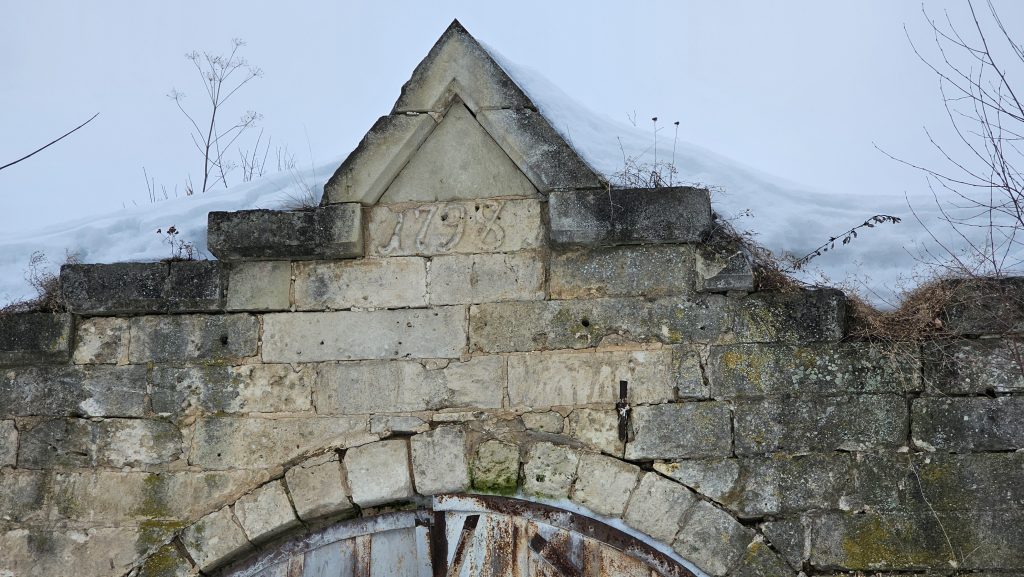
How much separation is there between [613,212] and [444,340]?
1002mm

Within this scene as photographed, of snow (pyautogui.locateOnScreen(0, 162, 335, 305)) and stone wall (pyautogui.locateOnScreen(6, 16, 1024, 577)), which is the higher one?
snow (pyautogui.locateOnScreen(0, 162, 335, 305))

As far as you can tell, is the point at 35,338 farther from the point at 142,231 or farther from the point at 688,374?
the point at 688,374

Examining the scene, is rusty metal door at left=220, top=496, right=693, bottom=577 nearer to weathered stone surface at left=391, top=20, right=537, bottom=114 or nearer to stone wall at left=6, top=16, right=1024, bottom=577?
stone wall at left=6, top=16, right=1024, bottom=577

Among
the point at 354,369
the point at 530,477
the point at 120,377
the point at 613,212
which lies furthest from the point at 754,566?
the point at 120,377

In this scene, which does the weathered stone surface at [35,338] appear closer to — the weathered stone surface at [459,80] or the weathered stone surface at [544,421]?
the weathered stone surface at [459,80]

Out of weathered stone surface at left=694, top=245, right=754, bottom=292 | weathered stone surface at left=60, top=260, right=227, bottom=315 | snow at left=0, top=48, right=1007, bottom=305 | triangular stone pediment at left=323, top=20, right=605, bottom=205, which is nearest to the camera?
weathered stone surface at left=694, top=245, right=754, bottom=292

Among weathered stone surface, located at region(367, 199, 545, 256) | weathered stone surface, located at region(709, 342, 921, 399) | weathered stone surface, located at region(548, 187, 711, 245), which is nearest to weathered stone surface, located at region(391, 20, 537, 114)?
weathered stone surface, located at region(367, 199, 545, 256)

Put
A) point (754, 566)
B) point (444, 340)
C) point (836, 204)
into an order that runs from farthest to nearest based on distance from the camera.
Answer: point (836, 204), point (444, 340), point (754, 566)

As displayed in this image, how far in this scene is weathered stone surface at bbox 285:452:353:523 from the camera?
4082 mm

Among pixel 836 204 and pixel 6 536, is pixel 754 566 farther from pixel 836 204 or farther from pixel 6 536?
pixel 6 536

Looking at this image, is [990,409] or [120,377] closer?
[990,409]

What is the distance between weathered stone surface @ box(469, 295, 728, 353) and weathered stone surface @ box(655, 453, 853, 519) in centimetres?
59

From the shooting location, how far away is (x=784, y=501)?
3.93 meters

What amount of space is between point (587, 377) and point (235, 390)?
5.53ft
